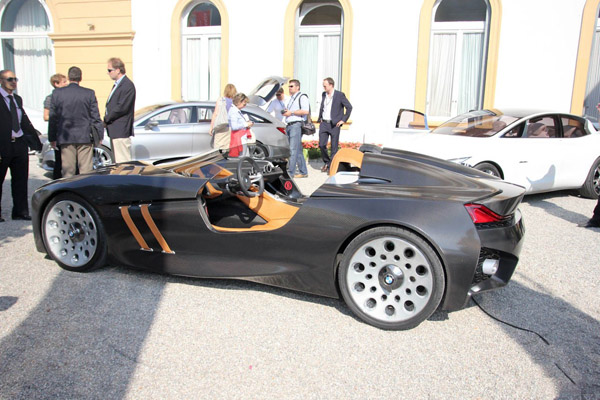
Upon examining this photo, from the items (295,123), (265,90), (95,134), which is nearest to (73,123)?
(95,134)

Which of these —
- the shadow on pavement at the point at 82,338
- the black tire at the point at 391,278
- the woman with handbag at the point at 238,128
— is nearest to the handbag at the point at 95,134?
the woman with handbag at the point at 238,128

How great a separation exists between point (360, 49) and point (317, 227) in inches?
389

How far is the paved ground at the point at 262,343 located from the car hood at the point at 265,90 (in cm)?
644

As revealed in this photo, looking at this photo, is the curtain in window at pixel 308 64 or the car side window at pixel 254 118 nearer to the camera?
the car side window at pixel 254 118

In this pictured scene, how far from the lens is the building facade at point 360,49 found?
36.9ft

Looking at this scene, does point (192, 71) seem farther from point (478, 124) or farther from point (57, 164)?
point (478, 124)

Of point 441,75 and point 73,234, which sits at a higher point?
point 441,75

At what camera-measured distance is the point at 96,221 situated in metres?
3.93

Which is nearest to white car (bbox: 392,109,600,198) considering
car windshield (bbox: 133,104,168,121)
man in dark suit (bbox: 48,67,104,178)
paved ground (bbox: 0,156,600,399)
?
paved ground (bbox: 0,156,600,399)

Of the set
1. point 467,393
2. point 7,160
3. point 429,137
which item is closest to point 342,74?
point 429,137

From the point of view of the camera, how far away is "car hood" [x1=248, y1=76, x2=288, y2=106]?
1001cm

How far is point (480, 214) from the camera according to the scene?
3.12 meters

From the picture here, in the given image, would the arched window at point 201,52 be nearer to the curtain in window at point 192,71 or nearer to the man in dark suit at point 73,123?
the curtain in window at point 192,71

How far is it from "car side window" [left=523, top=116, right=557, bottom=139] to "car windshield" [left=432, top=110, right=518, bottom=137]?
10.5 inches
